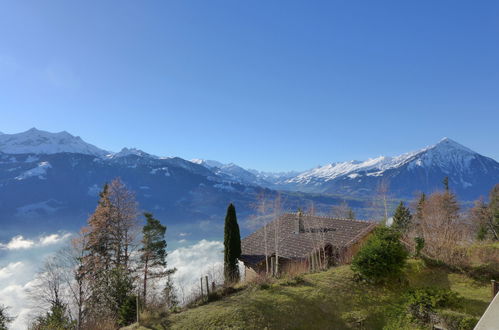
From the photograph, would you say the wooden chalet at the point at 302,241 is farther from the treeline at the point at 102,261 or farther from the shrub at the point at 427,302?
the shrub at the point at 427,302

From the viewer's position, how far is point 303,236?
28.9 meters

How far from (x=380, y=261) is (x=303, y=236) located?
591 inches

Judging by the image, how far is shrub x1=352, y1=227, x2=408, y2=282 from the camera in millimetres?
14102

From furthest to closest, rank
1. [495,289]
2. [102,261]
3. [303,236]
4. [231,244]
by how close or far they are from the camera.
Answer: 1. [303,236]
2. [102,261]
3. [231,244]
4. [495,289]

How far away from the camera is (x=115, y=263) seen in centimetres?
2853

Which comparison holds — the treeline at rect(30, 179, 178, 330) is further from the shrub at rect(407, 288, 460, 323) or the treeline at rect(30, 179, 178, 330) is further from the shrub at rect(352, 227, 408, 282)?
the shrub at rect(407, 288, 460, 323)

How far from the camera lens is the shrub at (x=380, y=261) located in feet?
46.3

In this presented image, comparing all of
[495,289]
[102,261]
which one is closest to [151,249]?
[102,261]

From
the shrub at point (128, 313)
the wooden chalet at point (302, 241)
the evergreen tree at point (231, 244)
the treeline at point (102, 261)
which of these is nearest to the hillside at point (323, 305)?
the shrub at point (128, 313)

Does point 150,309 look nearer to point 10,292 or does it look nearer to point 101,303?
point 101,303

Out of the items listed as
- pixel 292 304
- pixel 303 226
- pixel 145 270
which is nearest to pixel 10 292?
pixel 145 270

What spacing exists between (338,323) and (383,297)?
326 centimetres

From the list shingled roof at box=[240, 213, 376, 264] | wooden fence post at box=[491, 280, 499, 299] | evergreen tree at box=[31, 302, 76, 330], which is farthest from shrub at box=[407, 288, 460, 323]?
evergreen tree at box=[31, 302, 76, 330]

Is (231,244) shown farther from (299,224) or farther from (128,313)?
(128,313)
